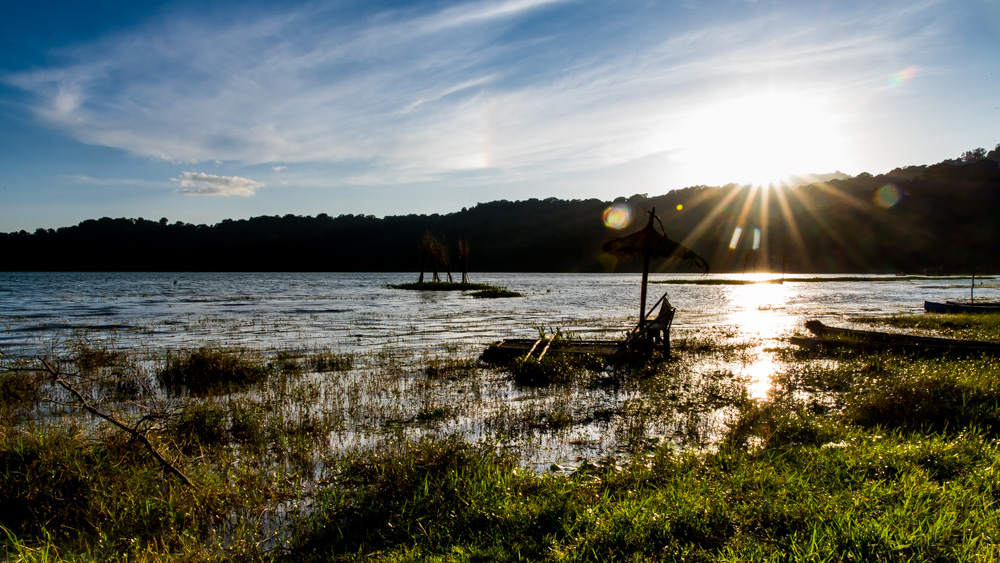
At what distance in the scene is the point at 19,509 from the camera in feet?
18.8

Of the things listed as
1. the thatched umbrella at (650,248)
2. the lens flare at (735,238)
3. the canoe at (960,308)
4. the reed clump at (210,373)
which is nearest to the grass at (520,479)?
the reed clump at (210,373)

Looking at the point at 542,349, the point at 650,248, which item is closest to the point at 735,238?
the point at 650,248

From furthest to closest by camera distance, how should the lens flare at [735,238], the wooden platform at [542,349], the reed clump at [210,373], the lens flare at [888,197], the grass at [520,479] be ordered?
the lens flare at [735,238] < the lens flare at [888,197] < the wooden platform at [542,349] < the reed clump at [210,373] < the grass at [520,479]

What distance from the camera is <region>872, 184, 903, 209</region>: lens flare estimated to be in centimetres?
18150

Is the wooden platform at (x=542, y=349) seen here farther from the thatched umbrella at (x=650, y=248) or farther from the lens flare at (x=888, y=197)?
the lens flare at (x=888, y=197)

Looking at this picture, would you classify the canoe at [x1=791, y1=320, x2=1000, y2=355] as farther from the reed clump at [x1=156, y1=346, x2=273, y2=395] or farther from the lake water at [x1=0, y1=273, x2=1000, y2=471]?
the reed clump at [x1=156, y1=346, x2=273, y2=395]

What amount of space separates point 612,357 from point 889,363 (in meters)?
6.79

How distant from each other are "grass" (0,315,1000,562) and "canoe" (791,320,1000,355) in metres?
4.40

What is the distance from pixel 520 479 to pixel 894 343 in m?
14.9

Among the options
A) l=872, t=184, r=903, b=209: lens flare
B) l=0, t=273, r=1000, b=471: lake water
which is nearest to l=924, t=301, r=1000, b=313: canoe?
l=0, t=273, r=1000, b=471: lake water

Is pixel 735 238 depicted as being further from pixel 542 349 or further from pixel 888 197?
pixel 542 349

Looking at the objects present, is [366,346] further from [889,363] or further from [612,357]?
Answer: [889,363]

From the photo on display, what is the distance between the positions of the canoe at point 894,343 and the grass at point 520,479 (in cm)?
440

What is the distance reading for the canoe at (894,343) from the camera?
14.9 m
